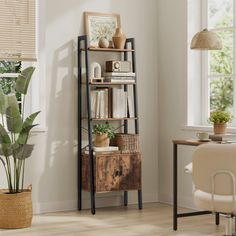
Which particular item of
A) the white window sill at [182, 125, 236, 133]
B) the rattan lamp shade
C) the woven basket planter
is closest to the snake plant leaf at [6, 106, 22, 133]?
the woven basket planter

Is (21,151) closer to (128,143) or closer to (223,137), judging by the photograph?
(128,143)

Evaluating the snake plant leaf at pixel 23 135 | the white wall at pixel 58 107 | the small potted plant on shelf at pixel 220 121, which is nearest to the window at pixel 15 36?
the white wall at pixel 58 107

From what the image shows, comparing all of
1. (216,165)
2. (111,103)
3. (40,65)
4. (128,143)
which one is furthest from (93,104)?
(216,165)

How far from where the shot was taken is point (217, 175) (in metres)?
4.27

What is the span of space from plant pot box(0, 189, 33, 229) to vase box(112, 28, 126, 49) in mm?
1863

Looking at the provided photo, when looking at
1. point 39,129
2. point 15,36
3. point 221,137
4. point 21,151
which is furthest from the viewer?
point 39,129

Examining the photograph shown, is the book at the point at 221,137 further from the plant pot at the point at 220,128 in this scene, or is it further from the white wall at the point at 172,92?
the white wall at the point at 172,92

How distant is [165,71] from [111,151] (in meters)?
1.12

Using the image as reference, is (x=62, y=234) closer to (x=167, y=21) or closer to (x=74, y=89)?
(x=74, y=89)

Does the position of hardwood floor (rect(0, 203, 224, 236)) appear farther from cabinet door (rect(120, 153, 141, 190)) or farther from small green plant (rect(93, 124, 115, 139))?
small green plant (rect(93, 124, 115, 139))

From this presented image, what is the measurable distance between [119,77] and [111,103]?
28 cm

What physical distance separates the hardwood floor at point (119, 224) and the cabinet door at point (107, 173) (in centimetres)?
26

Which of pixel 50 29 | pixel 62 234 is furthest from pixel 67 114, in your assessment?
pixel 62 234

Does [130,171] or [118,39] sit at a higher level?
[118,39]
